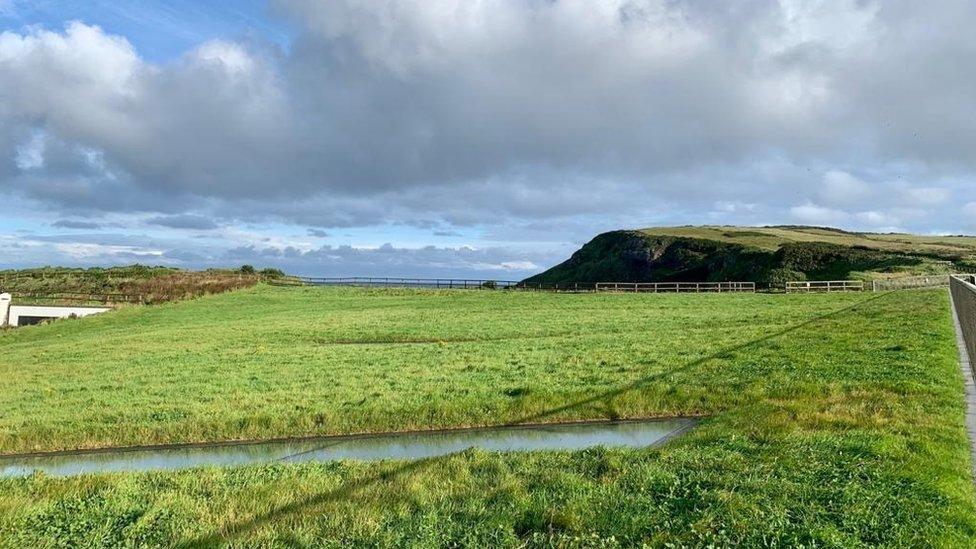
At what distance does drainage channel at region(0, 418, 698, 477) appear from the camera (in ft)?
38.8

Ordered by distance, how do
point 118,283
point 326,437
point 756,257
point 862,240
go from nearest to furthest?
point 326,437
point 118,283
point 756,257
point 862,240

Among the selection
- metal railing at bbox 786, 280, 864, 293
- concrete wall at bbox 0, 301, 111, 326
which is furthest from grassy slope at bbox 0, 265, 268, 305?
Answer: metal railing at bbox 786, 280, 864, 293

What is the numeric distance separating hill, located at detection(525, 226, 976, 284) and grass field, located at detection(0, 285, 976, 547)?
65318mm

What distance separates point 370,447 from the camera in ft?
41.2

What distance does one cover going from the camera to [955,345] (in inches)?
703

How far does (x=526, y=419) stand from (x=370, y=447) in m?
3.61

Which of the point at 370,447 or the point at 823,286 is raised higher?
the point at 823,286

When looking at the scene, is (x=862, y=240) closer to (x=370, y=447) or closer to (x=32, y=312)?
(x=32, y=312)

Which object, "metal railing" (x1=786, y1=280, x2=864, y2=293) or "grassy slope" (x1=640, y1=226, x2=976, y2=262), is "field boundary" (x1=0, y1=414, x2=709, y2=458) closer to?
"metal railing" (x1=786, y1=280, x2=864, y2=293)

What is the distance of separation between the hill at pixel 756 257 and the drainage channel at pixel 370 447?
7378cm

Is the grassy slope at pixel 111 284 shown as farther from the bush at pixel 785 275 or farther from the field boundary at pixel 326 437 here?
the bush at pixel 785 275

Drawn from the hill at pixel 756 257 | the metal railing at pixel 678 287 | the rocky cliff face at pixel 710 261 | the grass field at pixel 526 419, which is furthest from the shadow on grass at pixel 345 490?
the rocky cliff face at pixel 710 261

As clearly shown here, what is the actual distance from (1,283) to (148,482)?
93056 mm

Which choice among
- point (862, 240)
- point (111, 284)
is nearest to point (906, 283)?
point (111, 284)
